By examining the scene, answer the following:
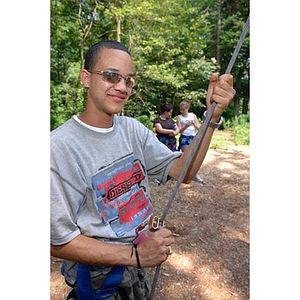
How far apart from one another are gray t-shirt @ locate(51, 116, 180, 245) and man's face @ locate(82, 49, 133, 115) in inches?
4.3

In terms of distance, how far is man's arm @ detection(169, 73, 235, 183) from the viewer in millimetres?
1190

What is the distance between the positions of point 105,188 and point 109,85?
415 mm

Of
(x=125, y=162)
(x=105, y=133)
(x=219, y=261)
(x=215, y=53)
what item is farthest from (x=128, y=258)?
(x=215, y=53)

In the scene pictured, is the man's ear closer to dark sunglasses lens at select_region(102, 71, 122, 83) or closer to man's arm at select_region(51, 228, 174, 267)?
dark sunglasses lens at select_region(102, 71, 122, 83)

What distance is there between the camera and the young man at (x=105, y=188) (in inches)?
41.8

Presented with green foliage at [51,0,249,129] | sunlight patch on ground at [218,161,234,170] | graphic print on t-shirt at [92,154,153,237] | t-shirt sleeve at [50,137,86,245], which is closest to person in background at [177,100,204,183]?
sunlight patch on ground at [218,161,234,170]

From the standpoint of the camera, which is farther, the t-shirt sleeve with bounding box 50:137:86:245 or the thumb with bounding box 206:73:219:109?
the thumb with bounding box 206:73:219:109

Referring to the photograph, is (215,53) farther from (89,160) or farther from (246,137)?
(89,160)

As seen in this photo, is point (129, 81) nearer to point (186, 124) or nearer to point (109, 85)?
point (109, 85)

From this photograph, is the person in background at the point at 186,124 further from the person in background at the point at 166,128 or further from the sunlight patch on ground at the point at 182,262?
the sunlight patch on ground at the point at 182,262

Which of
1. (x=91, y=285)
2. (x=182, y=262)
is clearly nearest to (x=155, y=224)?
(x=91, y=285)

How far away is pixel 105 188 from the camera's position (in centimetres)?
117

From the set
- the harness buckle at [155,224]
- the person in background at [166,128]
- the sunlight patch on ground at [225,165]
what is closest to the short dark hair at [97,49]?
the harness buckle at [155,224]

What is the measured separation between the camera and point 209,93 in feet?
4.19
